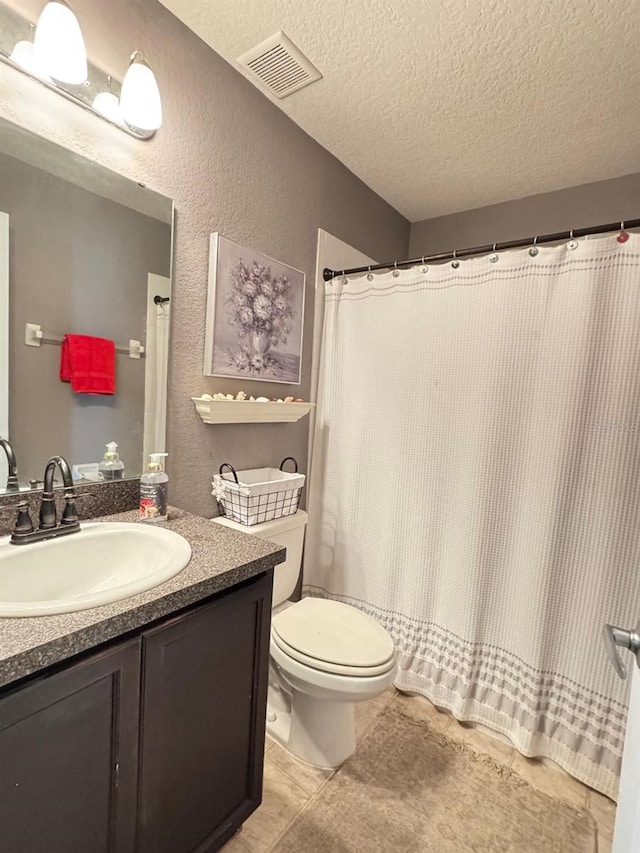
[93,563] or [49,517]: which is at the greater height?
[49,517]

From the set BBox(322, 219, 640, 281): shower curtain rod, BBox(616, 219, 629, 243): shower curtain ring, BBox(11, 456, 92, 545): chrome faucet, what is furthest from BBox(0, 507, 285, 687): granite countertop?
BBox(616, 219, 629, 243): shower curtain ring

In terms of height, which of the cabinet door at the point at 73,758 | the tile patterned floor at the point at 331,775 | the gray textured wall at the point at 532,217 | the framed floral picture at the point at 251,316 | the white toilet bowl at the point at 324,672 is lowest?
the tile patterned floor at the point at 331,775

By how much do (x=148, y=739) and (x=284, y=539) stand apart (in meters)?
0.84

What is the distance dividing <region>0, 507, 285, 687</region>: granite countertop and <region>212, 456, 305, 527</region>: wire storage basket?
1.02ft

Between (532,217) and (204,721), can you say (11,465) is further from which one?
(532,217)

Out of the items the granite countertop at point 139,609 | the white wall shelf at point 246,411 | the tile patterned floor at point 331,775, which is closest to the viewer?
the granite countertop at point 139,609

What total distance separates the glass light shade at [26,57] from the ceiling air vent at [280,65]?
0.69 metres

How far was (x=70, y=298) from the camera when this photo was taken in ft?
3.77

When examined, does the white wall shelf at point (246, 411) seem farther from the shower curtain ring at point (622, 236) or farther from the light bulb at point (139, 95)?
the shower curtain ring at point (622, 236)

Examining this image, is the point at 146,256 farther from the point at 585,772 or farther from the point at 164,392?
the point at 585,772

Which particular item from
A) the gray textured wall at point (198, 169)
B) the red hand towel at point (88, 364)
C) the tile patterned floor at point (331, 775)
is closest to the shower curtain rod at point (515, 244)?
the gray textured wall at point (198, 169)

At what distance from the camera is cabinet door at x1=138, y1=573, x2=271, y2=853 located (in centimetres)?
83

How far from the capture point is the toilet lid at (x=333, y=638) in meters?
1.27

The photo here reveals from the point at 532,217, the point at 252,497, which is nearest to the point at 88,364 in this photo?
the point at 252,497
